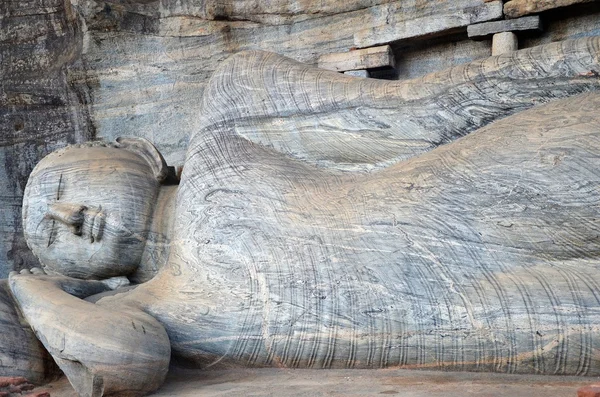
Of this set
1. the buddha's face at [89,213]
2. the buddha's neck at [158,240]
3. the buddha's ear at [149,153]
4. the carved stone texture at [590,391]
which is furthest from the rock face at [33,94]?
the carved stone texture at [590,391]

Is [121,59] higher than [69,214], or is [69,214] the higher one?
[121,59]

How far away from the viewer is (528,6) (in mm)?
4359

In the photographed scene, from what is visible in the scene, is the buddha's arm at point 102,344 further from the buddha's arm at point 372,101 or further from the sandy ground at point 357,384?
the buddha's arm at point 372,101

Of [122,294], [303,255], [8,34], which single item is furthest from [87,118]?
[303,255]

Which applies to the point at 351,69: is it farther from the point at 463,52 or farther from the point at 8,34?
the point at 8,34

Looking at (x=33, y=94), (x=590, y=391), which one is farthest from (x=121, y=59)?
(x=590, y=391)

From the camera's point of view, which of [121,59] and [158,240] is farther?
[121,59]

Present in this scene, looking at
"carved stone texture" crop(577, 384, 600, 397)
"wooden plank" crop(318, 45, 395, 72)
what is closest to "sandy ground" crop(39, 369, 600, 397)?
"carved stone texture" crop(577, 384, 600, 397)

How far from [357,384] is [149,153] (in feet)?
5.45

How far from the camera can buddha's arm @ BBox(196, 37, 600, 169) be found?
2.97 metres

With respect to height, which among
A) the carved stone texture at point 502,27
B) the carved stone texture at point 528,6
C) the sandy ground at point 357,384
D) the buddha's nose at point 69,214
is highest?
the carved stone texture at point 528,6

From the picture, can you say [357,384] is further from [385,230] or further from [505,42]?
[505,42]

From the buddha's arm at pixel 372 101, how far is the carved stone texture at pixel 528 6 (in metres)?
1.35

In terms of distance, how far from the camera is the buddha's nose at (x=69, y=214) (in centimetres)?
353
